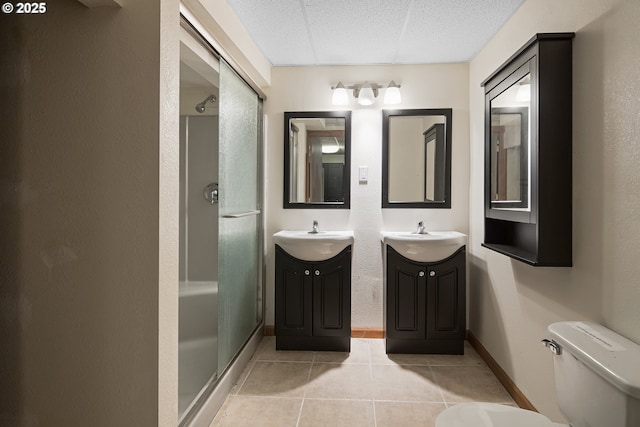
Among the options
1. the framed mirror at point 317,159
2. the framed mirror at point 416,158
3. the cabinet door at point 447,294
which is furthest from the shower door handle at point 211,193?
the cabinet door at point 447,294

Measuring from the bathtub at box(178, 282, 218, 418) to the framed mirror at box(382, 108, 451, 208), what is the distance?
5.15ft

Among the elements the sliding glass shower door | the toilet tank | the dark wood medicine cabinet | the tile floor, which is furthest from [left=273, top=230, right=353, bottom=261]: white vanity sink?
the toilet tank

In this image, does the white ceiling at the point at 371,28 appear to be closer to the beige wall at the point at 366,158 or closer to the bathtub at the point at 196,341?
the beige wall at the point at 366,158

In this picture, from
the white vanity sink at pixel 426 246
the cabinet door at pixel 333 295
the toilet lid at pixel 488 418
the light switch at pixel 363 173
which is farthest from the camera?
the light switch at pixel 363 173

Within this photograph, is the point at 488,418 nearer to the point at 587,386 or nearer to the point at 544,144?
the point at 587,386

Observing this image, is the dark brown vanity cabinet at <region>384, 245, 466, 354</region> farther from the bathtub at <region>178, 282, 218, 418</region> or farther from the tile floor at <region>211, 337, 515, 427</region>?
the bathtub at <region>178, 282, 218, 418</region>

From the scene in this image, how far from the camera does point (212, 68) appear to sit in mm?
2240

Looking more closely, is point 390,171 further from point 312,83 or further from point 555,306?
point 555,306

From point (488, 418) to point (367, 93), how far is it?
2.45 metres

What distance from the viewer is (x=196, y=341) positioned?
2.59 meters

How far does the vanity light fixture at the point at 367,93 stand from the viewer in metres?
3.13

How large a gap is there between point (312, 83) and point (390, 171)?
3.14 ft

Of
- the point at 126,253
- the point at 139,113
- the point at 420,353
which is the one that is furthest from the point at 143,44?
the point at 420,353

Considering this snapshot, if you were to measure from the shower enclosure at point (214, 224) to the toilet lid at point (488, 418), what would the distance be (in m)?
1.17
